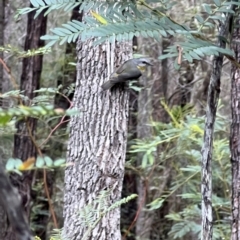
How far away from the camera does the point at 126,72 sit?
9.99 ft

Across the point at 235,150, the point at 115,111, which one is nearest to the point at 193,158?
the point at 115,111

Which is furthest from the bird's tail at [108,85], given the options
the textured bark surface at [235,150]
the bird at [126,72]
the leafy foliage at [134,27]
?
the leafy foliage at [134,27]

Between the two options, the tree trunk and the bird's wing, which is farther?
the tree trunk

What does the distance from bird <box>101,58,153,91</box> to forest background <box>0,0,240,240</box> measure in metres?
0.07

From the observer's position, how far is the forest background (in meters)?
1.33

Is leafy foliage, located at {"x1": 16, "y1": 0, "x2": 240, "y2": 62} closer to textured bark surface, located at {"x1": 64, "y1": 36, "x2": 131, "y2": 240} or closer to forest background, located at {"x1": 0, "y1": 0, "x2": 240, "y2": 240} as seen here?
forest background, located at {"x1": 0, "y1": 0, "x2": 240, "y2": 240}

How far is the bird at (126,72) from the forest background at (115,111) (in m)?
0.07

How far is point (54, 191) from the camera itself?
25.3 feet

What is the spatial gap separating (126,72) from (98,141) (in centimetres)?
43

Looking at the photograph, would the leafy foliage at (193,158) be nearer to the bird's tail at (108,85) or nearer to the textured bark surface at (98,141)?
the textured bark surface at (98,141)

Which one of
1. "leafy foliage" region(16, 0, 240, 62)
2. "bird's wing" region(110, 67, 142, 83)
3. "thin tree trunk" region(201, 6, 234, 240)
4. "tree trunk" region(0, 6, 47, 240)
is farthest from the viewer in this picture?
"tree trunk" region(0, 6, 47, 240)

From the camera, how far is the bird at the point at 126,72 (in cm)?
304

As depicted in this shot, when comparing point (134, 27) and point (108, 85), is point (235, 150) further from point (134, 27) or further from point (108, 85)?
point (134, 27)

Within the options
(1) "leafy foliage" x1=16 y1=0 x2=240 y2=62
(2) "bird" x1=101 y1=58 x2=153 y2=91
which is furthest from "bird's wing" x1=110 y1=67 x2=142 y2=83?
(1) "leafy foliage" x1=16 y1=0 x2=240 y2=62
